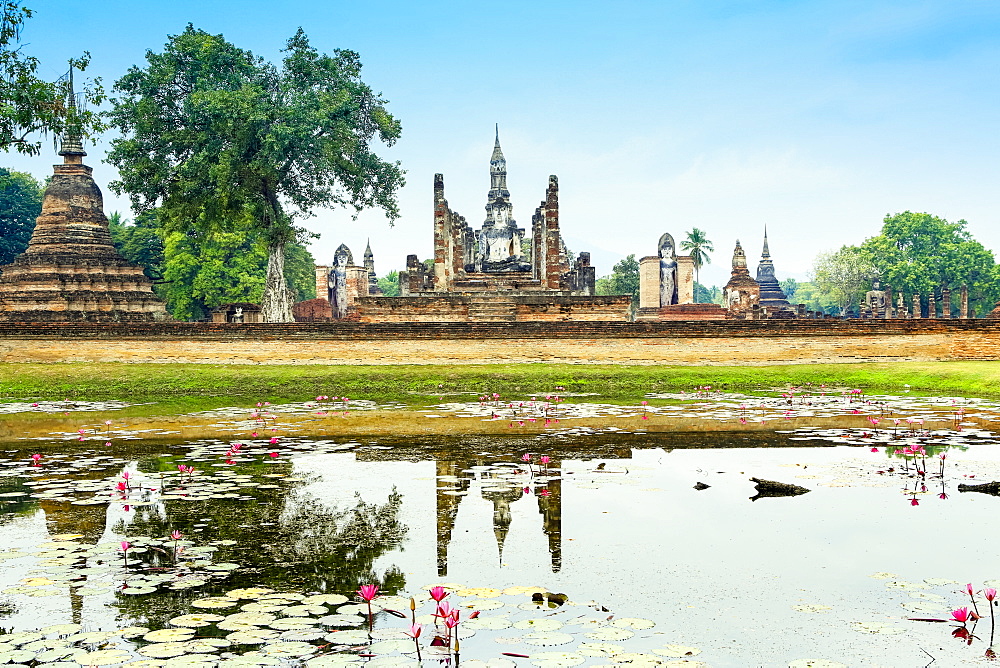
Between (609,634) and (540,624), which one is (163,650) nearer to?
(540,624)

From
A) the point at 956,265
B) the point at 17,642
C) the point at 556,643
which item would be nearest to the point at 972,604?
the point at 556,643

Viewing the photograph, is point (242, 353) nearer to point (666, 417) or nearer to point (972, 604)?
point (666, 417)

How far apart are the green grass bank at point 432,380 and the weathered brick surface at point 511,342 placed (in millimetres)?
2158

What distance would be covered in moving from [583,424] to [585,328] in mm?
12196

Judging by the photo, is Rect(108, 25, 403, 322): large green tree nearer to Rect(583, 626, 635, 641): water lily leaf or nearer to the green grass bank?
the green grass bank

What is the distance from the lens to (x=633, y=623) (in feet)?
15.0

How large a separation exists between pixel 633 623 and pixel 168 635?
2191 millimetres

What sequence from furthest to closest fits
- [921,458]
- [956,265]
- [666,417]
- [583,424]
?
[956,265]
[666,417]
[583,424]
[921,458]

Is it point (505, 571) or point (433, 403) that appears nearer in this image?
point (505, 571)

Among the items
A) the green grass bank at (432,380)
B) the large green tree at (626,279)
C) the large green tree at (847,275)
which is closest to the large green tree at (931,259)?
the large green tree at (847,275)

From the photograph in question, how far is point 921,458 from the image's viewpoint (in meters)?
9.52

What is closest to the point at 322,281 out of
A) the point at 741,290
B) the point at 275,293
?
the point at 275,293

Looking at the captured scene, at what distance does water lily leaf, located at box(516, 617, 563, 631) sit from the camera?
451 centimetres

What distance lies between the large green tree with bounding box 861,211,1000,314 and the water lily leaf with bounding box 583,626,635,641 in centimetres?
6628
